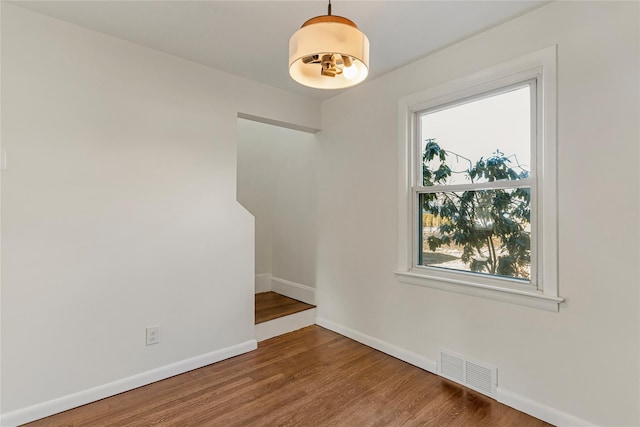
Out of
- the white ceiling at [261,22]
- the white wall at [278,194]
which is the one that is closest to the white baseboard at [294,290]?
the white wall at [278,194]

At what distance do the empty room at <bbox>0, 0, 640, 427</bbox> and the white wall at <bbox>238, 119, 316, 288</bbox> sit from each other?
970mm

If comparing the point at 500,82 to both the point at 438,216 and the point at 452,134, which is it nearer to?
the point at 452,134

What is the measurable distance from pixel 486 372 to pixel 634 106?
179 centimetres

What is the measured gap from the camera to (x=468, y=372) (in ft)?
7.63

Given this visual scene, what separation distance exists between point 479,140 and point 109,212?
8.71 ft

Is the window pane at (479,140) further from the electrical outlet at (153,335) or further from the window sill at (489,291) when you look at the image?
the electrical outlet at (153,335)

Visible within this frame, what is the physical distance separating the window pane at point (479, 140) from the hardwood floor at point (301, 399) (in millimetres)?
1507

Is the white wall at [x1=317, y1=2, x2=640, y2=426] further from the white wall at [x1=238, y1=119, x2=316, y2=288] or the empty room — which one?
the white wall at [x1=238, y1=119, x2=316, y2=288]

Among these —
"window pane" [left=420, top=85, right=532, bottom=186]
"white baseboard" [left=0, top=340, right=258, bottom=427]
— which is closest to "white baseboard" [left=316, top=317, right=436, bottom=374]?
"white baseboard" [left=0, top=340, right=258, bottom=427]

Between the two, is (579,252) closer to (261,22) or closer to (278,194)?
(261,22)

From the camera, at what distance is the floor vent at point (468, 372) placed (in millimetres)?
2205

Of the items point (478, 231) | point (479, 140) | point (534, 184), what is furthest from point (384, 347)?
point (479, 140)

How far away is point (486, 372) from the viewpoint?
2.23m

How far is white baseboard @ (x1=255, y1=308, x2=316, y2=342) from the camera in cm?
315
